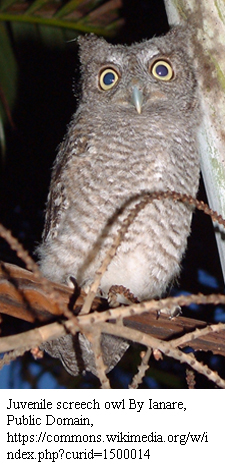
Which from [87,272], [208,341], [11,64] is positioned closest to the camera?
[208,341]

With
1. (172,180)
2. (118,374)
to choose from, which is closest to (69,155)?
(172,180)

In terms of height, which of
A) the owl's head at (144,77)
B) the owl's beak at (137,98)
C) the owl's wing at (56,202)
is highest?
the owl's head at (144,77)

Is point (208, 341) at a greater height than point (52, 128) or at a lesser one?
lesser

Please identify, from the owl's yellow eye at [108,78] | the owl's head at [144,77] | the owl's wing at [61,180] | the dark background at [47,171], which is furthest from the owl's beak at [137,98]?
the dark background at [47,171]

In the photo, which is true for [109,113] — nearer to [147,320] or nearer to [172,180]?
[172,180]

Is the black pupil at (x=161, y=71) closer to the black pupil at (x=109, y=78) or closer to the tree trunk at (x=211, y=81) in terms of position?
the black pupil at (x=109, y=78)

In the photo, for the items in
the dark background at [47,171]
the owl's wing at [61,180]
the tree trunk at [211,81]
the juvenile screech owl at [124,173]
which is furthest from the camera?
the dark background at [47,171]

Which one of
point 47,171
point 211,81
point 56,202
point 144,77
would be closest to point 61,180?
point 56,202
